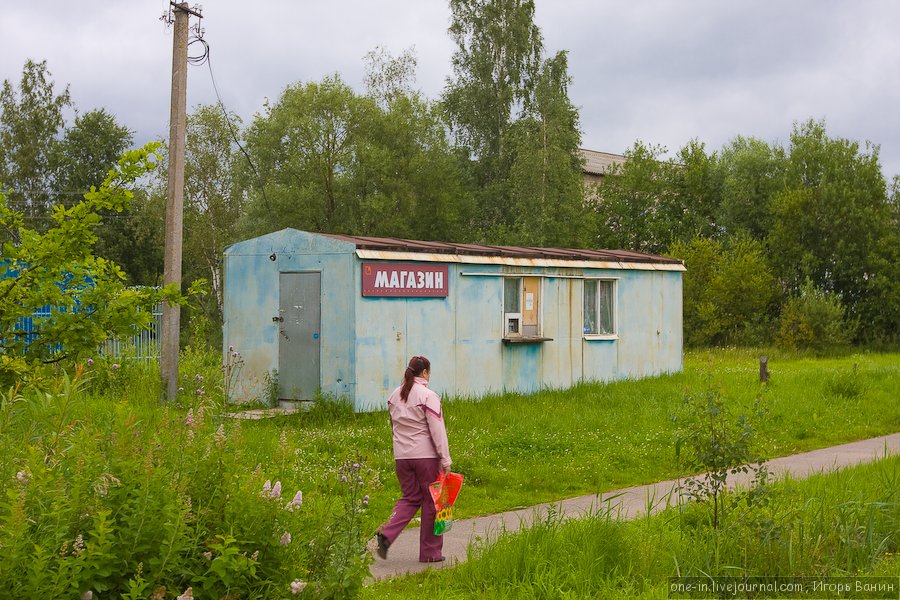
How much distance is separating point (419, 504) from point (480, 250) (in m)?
9.55

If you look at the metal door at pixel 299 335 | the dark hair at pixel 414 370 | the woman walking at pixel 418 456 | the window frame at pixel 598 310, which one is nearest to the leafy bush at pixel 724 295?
the window frame at pixel 598 310

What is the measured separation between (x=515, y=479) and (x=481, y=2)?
36925mm

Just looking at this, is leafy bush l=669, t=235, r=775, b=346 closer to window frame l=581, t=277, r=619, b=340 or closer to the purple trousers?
window frame l=581, t=277, r=619, b=340

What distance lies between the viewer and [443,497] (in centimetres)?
796

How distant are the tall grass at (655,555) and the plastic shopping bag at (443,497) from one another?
13.0 inches

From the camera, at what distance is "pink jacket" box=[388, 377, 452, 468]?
7.95m

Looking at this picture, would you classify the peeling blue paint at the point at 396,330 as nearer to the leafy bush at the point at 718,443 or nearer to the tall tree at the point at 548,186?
the leafy bush at the point at 718,443

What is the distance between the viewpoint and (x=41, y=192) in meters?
45.6

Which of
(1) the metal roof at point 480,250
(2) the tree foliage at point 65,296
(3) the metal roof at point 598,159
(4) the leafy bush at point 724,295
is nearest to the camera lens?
(2) the tree foliage at point 65,296

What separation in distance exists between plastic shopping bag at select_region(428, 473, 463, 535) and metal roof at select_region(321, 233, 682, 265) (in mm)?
7570

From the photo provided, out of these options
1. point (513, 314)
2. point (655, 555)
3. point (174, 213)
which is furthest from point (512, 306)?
point (655, 555)

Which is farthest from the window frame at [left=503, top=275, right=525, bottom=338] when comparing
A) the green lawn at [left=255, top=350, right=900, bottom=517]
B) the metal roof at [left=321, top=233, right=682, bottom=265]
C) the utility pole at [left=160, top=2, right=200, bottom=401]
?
the utility pole at [left=160, top=2, right=200, bottom=401]

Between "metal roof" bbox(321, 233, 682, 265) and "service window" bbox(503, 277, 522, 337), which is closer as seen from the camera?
"metal roof" bbox(321, 233, 682, 265)

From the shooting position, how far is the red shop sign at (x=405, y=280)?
605 inches
